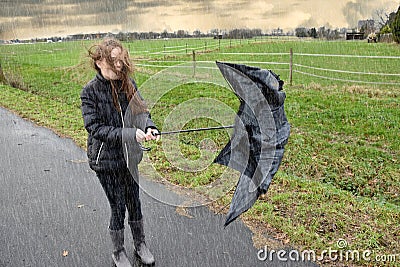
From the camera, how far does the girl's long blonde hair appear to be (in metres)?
3.08

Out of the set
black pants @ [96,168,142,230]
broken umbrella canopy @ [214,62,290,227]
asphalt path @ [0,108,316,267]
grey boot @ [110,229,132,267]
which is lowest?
asphalt path @ [0,108,316,267]

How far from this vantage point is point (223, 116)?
147 inches

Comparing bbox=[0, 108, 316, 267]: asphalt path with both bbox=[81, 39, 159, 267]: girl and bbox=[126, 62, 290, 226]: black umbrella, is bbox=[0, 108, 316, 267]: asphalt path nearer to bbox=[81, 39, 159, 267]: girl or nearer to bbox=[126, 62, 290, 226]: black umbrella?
bbox=[81, 39, 159, 267]: girl

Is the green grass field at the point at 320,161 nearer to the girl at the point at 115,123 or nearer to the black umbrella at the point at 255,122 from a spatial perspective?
the girl at the point at 115,123

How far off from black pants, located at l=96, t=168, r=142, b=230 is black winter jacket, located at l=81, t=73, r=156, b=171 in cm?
8

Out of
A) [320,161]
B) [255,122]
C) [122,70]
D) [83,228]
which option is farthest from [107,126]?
[320,161]

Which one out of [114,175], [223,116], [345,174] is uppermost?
[223,116]

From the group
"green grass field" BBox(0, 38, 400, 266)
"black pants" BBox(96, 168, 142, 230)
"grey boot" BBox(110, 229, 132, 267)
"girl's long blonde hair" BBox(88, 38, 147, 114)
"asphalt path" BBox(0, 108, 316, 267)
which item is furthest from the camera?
"green grass field" BBox(0, 38, 400, 266)

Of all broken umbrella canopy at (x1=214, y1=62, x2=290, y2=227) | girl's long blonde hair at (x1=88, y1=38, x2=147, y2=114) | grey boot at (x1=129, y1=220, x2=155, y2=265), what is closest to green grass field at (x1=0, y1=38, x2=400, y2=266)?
girl's long blonde hair at (x1=88, y1=38, x2=147, y2=114)

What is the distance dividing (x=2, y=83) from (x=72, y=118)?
10.9 metres

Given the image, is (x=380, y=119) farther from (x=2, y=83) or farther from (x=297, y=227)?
(x=2, y=83)

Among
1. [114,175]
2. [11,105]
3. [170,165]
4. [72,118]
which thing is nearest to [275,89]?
[114,175]

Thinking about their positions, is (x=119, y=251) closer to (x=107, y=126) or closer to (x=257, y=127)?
(x=107, y=126)

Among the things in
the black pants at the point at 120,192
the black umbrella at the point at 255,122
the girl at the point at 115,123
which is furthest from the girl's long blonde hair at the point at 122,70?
the black pants at the point at 120,192
